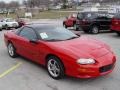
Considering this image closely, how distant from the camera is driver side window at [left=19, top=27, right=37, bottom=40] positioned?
25.3 ft

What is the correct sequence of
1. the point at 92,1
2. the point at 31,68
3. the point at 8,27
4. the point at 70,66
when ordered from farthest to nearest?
the point at 92,1
the point at 8,27
the point at 31,68
the point at 70,66

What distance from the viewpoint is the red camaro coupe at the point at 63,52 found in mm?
5934

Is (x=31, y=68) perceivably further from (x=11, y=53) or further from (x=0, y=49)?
(x=0, y=49)

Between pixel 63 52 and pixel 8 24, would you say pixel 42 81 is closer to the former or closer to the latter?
pixel 63 52

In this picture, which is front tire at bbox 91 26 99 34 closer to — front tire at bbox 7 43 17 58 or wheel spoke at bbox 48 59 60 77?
front tire at bbox 7 43 17 58

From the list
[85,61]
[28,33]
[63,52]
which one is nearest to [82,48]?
[63,52]

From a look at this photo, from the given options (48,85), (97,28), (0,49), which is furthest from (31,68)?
(97,28)

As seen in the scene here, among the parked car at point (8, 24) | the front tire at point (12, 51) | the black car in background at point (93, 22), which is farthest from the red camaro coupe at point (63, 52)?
the parked car at point (8, 24)

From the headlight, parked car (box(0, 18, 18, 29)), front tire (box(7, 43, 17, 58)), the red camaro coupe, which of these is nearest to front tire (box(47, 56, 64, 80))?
the red camaro coupe

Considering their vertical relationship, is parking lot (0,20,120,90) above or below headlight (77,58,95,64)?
below

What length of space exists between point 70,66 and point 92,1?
247 feet

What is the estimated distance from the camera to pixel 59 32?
769cm

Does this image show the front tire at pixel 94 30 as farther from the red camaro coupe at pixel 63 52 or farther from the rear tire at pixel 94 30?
the red camaro coupe at pixel 63 52

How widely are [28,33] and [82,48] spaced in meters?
2.24
